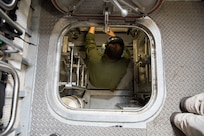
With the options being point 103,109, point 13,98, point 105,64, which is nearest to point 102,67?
point 105,64

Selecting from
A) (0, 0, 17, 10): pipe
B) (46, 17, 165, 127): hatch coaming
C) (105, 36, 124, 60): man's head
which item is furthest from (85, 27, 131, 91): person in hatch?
(0, 0, 17, 10): pipe

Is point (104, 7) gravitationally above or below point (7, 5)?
above

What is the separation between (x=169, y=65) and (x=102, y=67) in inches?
52.8

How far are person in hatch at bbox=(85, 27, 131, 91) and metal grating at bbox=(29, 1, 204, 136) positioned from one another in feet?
2.75

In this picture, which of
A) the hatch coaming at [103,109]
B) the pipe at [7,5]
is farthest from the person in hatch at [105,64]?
the pipe at [7,5]

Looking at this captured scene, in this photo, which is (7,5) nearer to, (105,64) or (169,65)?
(169,65)

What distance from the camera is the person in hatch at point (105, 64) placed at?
2.57 metres

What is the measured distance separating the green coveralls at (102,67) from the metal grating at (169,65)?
1059 millimetres

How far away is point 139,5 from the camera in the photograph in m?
1.47

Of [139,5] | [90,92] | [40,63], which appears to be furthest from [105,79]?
[139,5]

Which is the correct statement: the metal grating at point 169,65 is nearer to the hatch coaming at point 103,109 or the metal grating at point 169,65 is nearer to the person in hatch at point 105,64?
the hatch coaming at point 103,109

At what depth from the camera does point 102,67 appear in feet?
9.14

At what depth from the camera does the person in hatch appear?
2566 mm

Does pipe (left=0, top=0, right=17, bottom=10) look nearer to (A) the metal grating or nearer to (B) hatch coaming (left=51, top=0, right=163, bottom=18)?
(B) hatch coaming (left=51, top=0, right=163, bottom=18)
